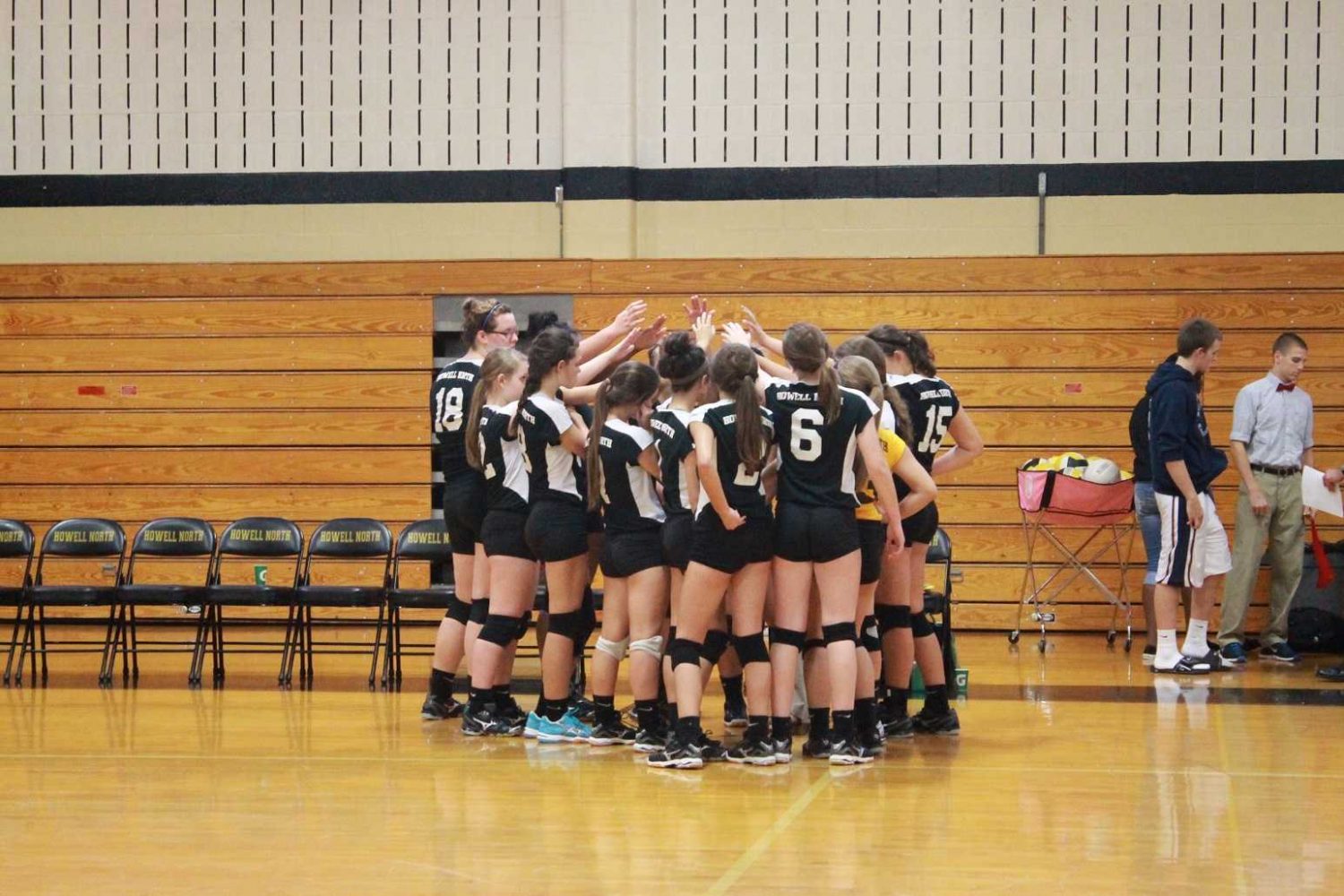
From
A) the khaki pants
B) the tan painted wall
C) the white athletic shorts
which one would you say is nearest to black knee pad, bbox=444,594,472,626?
the white athletic shorts

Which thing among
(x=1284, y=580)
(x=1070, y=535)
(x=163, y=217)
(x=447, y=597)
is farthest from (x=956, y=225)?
(x=163, y=217)

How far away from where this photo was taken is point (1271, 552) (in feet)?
31.2

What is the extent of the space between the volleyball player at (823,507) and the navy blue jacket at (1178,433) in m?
3.16

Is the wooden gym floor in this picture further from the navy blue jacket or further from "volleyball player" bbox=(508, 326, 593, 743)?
the navy blue jacket

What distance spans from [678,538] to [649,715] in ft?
2.52

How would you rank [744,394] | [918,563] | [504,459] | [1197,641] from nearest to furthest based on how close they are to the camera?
[744,394] < [918,563] < [504,459] < [1197,641]

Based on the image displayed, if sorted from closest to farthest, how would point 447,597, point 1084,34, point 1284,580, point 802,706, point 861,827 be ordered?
point 861,827
point 802,706
point 447,597
point 1284,580
point 1084,34

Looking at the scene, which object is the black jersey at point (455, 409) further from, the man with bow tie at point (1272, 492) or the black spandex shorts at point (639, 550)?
the man with bow tie at point (1272, 492)

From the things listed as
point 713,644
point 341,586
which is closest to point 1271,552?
point 713,644

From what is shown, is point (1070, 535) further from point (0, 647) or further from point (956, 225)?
point (0, 647)

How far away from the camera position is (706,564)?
19.2ft

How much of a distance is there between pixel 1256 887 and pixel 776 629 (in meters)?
2.19

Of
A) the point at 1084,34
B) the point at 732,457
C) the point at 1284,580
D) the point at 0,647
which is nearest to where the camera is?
the point at 732,457

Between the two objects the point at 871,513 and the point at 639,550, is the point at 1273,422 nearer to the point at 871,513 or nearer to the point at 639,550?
the point at 871,513
